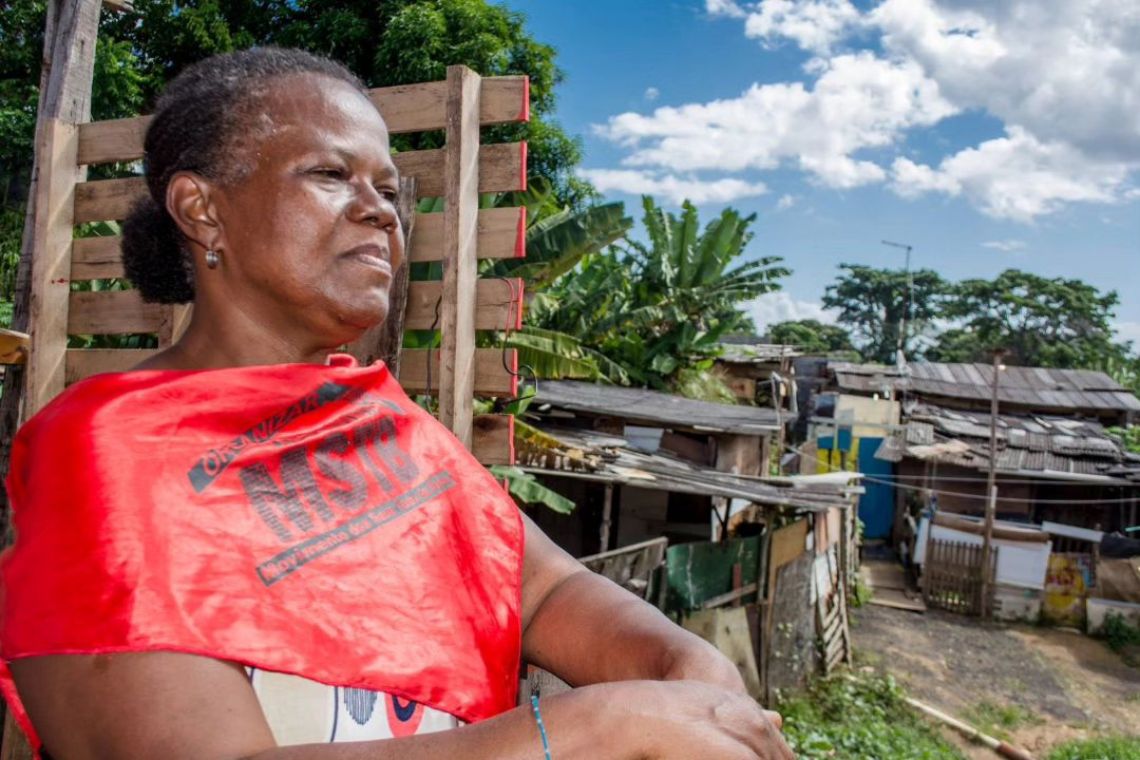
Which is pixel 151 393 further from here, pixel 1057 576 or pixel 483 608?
pixel 1057 576

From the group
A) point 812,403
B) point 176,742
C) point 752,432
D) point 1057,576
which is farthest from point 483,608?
point 812,403

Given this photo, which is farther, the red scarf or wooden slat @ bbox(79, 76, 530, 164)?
wooden slat @ bbox(79, 76, 530, 164)

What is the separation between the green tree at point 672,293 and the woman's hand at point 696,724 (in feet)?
40.8

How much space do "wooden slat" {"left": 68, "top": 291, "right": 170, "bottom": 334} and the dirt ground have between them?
1040 centimetres

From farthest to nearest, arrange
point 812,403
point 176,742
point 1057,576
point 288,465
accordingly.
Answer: point 812,403 < point 1057,576 < point 288,465 < point 176,742

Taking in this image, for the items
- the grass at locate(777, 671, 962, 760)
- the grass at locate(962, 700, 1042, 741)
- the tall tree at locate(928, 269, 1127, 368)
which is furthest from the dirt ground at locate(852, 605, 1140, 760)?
the tall tree at locate(928, 269, 1127, 368)

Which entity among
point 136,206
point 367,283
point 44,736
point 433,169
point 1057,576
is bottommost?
point 1057,576

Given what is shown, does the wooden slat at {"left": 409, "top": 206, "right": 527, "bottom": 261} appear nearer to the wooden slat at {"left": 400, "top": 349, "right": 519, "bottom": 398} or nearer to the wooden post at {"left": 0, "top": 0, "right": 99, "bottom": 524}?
the wooden slat at {"left": 400, "top": 349, "right": 519, "bottom": 398}

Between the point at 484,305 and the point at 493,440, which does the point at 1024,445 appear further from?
the point at 484,305

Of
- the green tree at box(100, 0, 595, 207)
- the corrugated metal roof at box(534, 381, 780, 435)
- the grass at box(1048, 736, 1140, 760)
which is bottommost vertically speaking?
the grass at box(1048, 736, 1140, 760)

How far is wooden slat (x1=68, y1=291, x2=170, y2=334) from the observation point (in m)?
2.97

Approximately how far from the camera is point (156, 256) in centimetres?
154

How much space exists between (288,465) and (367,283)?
0.34 meters

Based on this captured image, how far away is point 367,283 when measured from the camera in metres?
1.37
